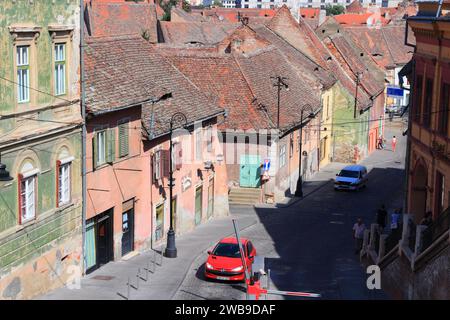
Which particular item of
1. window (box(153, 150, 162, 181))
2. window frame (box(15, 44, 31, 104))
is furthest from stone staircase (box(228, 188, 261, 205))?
window frame (box(15, 44, 31, 104))

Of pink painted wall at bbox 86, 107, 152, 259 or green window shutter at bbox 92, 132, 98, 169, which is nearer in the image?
green window shutter at bbox 92, 132, 98, 169

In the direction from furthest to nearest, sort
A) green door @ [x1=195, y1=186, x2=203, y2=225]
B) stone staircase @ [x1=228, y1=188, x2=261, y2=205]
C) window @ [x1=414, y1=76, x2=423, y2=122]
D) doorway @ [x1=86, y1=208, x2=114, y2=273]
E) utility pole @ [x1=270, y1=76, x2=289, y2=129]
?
utility pole @ [x1=270, y1=76, x2=289, y2=129] → stone staircase @ [x1=228, y1=188, x2=261, y2=205] → green door @ [x1=195, y1=186, x2=203, y2=225] → window @ [x1=414, y1=76, x2=423, y2=122] → doorway @ [x1=86, y1=208, x2=114, y2=273]

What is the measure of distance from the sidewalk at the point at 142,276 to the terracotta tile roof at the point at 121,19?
48559 mm

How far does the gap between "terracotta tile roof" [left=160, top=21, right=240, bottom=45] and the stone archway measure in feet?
168

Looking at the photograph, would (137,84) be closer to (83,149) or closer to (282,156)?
(83,149)

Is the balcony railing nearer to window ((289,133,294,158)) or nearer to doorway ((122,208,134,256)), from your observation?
doorway ((122,208,134,256))

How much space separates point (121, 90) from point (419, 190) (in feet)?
37.5

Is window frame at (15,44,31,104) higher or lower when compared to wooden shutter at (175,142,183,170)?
higher

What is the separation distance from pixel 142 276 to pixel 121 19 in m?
59.8

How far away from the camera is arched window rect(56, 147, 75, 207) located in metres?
26.5

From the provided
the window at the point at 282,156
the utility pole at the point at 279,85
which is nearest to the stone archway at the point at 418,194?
the utility pole at the point at 279,85

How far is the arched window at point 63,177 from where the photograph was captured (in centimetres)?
2647

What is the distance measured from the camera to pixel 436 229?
24.3 m

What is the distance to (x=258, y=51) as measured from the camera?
53.4 m
